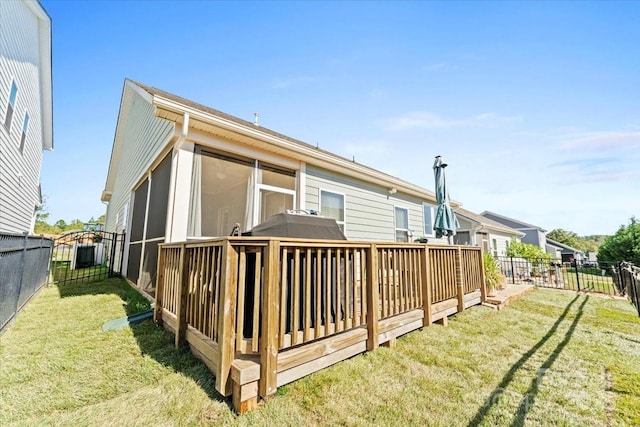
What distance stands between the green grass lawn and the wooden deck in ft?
0.57

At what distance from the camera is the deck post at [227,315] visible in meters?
1.99

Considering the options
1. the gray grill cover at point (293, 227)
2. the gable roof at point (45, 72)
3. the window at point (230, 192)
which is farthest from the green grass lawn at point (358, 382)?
the gable roof at point (45, 72)

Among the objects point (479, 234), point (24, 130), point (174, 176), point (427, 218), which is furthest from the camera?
point (479, 234)

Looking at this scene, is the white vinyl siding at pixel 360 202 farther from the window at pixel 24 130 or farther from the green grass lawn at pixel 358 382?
the window at pixel 24 130

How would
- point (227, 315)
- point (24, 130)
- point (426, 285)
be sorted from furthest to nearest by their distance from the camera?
point (24, 130), point (426, 285), point (227, 315)

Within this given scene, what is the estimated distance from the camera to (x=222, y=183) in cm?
478

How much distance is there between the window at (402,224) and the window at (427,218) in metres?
1.21

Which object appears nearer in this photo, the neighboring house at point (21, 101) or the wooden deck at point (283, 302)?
the wooden deck at point (283, 302)

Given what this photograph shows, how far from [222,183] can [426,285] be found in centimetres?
385

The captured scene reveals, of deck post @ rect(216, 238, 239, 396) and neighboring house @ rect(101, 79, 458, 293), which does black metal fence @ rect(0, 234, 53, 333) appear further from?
deck post @ rect(216, 238, 239, 396)

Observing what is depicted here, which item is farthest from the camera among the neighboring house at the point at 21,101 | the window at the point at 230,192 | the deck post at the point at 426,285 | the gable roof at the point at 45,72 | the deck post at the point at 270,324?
the gable roof at the point at 45,72

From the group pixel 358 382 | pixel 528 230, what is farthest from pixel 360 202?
pixel 528 230

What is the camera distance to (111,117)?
11.2 meters

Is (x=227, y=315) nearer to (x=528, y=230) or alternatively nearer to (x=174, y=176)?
(x=174, y=176)
